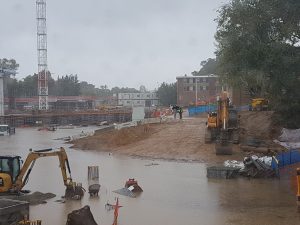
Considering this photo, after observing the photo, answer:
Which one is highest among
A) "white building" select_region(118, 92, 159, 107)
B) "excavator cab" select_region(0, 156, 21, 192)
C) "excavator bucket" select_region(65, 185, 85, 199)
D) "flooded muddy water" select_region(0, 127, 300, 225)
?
"white building" select_region(118, 92, 159, 107)

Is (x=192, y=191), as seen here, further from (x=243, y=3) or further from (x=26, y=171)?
(x=243, y=3)

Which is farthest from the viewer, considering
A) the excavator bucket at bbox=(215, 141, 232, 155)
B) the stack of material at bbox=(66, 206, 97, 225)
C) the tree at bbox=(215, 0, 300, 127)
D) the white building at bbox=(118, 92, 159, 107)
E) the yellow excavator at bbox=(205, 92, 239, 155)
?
the white building at bbox=(118, 92, 159, 107)

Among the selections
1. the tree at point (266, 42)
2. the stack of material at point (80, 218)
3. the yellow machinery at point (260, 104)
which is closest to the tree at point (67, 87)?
the yellow machinery at point (260, 104)

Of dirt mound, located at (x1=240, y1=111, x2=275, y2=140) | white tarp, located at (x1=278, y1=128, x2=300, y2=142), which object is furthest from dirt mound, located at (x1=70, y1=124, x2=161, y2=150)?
white tarp, located at (x1=278, y1=128, x2=300, y2=142)

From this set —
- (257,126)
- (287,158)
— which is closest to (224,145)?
(287,158)

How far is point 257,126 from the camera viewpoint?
4253 centimetres

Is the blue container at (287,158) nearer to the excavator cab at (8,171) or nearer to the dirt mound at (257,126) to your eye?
the dirt mound at (257,126)

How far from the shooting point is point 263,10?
89.8 ft

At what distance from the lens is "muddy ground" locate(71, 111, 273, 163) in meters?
36.0

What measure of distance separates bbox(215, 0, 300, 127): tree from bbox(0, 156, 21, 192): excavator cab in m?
14.9

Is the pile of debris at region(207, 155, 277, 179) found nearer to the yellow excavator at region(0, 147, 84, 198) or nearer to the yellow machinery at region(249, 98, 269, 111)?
the yellow excavator at region(0, 147, 84, 198)

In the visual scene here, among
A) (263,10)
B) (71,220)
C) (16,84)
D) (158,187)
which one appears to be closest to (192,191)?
(158,187)

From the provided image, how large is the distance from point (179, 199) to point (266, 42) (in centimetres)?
1227

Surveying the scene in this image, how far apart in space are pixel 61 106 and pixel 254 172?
133641mm
